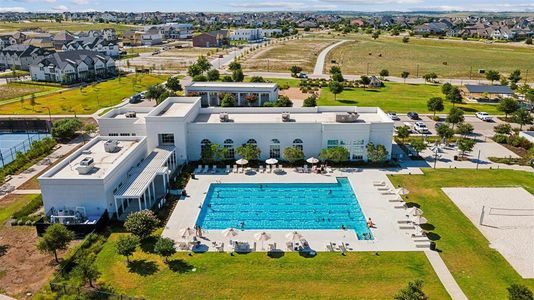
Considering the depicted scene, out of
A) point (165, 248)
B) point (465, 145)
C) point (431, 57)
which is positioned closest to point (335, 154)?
point (465, 145)

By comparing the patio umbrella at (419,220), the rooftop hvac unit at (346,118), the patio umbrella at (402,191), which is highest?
the rooftop hvac unit at (346,118)

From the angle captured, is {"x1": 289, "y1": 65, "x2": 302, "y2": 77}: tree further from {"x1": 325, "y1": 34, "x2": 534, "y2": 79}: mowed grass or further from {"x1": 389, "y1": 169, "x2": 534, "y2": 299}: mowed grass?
{"x1": 389, "y1": 169, "x2": 534, "y2": 299}: mowed grass

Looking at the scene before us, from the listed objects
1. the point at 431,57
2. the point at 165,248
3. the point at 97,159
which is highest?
the point at 431,57

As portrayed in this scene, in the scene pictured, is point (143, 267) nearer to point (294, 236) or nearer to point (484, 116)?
point (294, 236)

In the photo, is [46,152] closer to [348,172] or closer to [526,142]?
[348,172]

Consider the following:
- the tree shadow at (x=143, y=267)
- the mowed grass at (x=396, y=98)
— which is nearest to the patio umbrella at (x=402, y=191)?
the tree shadow at (x=143, y=267)

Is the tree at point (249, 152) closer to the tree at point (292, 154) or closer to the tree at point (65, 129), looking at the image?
the tree at point (292, 154)

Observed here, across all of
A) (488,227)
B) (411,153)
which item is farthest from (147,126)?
(488,227)
